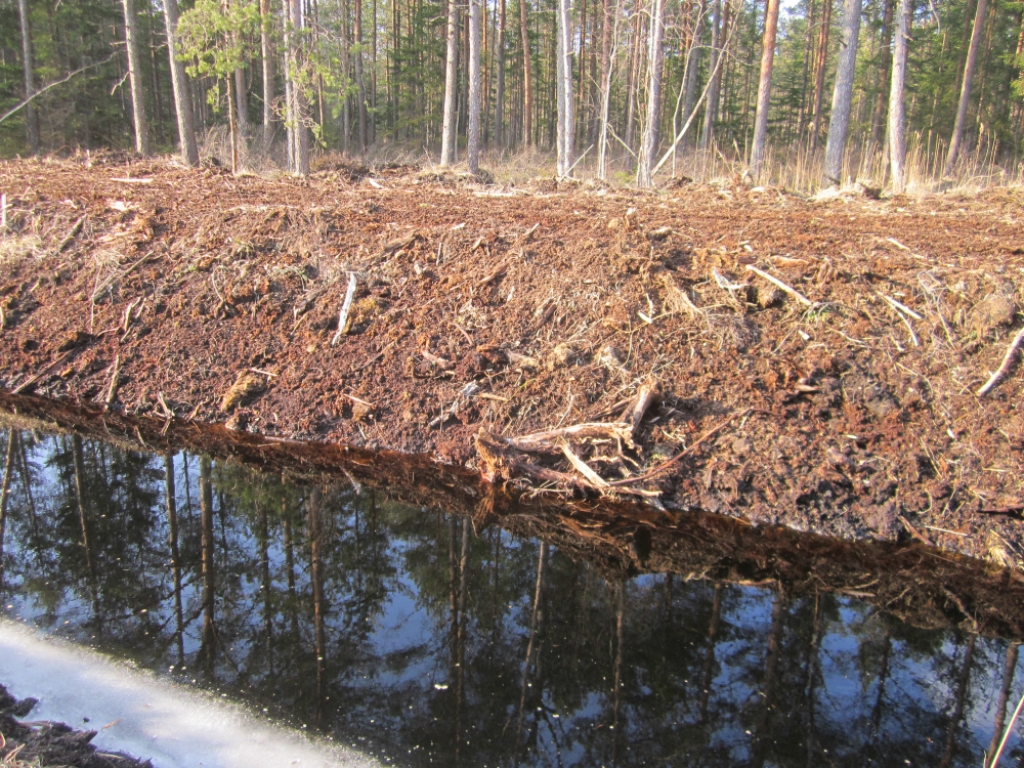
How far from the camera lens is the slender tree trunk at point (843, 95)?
1332cm

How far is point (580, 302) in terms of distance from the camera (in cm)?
657

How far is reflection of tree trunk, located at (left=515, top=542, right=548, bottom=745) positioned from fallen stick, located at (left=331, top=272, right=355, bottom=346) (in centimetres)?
325

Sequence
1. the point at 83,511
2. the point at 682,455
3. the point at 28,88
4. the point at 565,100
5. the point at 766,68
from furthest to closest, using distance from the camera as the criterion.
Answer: the point at 28,88 < the point at 565,100 < the point at 766,68 < the point at 682,455 < the point at 83,511

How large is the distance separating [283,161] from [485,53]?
47.0 ft

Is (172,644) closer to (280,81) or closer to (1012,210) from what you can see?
(1012,210)

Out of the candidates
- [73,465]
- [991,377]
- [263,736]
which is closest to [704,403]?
[991,377]

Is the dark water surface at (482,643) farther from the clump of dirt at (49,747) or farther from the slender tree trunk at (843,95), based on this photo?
the slender tree trunk at (843,95)

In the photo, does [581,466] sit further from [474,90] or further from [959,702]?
[474,90]

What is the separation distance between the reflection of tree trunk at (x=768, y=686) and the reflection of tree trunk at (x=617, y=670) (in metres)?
0.60

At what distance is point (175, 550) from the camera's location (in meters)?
4.71

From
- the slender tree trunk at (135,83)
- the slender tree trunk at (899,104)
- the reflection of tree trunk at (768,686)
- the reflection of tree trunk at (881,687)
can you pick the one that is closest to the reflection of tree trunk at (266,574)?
the reflection of tree trunk at (768,686)

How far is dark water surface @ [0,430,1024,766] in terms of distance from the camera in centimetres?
320

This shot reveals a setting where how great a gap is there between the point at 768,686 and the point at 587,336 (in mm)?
3457

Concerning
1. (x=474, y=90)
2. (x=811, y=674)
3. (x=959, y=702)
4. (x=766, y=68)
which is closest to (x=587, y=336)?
(x=811, y=674)
